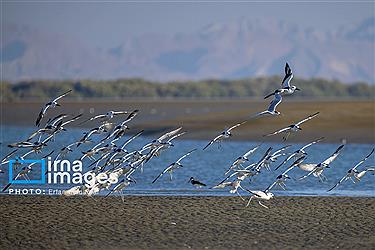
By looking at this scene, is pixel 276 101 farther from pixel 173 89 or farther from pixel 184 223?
pixel 173 89

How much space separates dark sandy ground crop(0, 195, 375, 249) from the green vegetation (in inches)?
3451

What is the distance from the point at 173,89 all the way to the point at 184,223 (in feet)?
336

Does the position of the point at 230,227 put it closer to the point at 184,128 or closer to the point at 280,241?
the point at 280,241

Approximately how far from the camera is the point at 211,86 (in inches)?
4988

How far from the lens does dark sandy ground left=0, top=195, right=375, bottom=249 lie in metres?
16.1

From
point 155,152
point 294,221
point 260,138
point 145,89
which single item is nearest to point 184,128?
point 260,138

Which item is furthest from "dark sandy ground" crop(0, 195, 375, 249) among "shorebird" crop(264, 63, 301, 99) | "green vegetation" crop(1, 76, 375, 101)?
"green vegetation" crop(1, 76, 375, 101)

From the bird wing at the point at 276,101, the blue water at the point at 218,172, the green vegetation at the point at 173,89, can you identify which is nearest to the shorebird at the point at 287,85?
the bird wing at the point at 276,101

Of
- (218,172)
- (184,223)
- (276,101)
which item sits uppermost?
(276,101)

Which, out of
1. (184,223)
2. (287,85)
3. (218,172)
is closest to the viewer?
(184,223)

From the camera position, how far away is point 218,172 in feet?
93.9

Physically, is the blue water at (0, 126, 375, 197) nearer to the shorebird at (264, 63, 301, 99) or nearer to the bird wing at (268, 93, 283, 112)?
the bird wing at (268, 93, 283, 112)

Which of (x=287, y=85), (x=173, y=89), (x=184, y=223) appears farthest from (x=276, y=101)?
(x=173, y=89)

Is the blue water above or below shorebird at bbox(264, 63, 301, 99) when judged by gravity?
below
